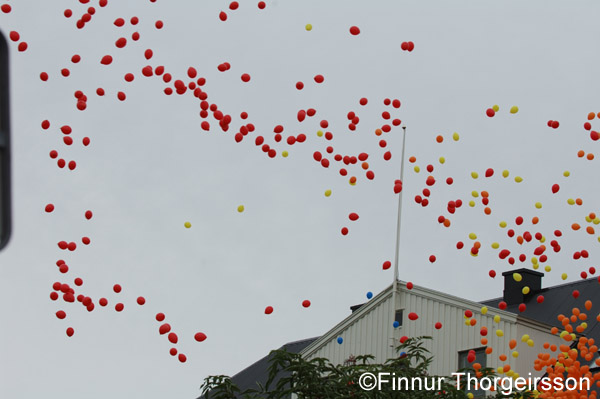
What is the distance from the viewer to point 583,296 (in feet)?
67.3

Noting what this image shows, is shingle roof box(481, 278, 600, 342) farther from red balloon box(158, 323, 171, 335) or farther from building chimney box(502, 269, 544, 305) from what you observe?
red balloon box(158, 323, 171, 335)

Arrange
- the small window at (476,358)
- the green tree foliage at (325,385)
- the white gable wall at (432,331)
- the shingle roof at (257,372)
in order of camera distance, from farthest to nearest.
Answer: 1. the shingle roof at (257,372)
2. the small window at (476,358)
3. the white gable wall at (432,331)
4. the green tree foliage at (325,385)

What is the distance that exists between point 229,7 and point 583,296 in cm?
1244

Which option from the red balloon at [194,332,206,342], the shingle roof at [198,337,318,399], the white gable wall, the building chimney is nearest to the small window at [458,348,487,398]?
the white gable wall

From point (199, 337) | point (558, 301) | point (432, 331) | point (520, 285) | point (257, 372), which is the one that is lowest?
point (257, 372)

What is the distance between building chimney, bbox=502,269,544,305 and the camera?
2184 centimetres

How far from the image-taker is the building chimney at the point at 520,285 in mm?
21844

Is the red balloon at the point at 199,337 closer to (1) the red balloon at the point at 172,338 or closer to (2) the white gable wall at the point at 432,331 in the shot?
(1) the red balloon at the point at 172,338

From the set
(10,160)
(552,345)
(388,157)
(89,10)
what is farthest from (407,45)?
(10,160)

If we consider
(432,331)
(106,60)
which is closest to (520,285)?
(432,331)

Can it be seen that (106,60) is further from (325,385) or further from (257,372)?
(257,372)

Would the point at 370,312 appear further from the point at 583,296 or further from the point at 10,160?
the point at 10,160

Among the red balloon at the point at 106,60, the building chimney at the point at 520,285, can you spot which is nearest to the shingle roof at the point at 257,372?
the building chimney at the point at 520,285

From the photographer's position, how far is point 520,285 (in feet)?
72.0
